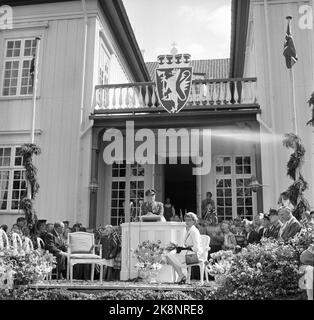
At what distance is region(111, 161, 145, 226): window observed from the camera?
52.9ft

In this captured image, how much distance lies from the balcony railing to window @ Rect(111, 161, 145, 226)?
9.10 feet

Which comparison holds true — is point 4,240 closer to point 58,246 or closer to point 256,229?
point 58,246

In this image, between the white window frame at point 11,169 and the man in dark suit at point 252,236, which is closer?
the man in dark suit at point 252,236

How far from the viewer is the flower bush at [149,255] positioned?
8445 millimetres

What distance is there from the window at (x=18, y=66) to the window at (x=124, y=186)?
13.2 ft

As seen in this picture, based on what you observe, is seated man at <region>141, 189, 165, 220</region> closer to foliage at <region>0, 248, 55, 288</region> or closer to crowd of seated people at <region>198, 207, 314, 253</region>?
crowd of seated people at <region>198, 207, 314, 253</region>

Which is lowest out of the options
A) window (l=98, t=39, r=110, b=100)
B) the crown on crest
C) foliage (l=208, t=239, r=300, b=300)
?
foliage (l=208, t=239, r=300, b=300)

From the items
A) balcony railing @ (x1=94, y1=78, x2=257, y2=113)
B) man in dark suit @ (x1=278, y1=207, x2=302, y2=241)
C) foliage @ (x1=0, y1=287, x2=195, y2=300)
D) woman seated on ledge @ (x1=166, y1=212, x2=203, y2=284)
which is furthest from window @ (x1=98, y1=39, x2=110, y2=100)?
foliage @ (x1=0, y1=287, x2=195, y2=300)

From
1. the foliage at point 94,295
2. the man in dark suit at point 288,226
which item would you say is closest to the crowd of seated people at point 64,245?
the foliage at point 94,295

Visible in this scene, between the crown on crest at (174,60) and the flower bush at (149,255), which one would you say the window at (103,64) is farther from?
the flower bush at (149,255)
